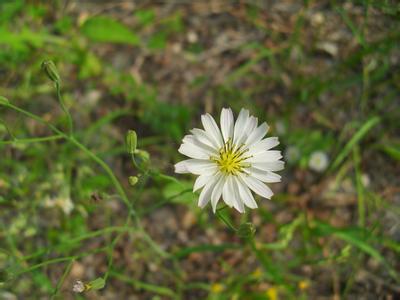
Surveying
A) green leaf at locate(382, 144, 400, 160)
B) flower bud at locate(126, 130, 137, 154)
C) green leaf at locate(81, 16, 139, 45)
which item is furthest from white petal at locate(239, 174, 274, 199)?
green leaf at locate(81, 16, 139, 45)

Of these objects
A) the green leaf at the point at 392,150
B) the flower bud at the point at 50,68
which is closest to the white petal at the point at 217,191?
the flower bud at the point at 50,68

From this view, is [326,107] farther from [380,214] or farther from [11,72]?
[11,72]

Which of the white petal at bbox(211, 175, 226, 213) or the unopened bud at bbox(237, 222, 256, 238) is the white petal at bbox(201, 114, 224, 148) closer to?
the white petal at bbox(211, 175, 226, 213)

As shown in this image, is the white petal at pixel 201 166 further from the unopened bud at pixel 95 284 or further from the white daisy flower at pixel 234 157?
the unopened bud at pixel 95 284

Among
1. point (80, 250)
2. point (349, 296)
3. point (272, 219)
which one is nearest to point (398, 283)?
point (349, 296)

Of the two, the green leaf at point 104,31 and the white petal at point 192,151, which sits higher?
the green leaf at point 104,31

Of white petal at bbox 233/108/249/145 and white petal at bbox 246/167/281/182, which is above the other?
white petal at bbox 233/108/249/145

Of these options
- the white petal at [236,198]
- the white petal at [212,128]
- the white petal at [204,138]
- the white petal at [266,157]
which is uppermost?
the white petal at [212,128]
